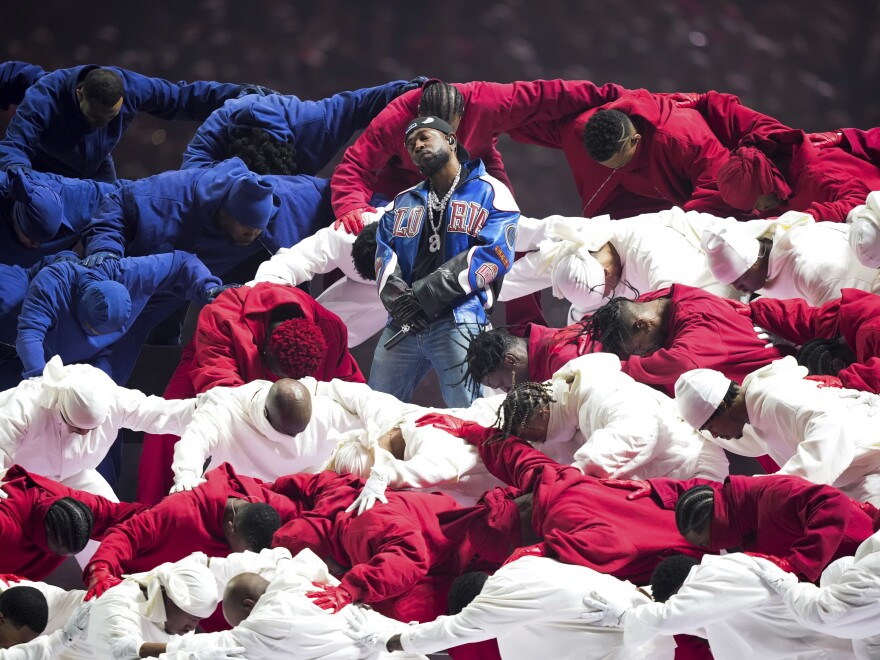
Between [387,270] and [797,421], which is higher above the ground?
[797,421]

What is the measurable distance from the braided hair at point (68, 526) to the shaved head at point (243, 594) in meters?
0.67

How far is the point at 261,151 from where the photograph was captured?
636 cm

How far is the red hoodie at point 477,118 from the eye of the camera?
612cm

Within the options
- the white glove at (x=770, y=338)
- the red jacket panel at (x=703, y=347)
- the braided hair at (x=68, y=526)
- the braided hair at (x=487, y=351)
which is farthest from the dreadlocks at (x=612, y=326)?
the braided hair at (x=68, y=526)

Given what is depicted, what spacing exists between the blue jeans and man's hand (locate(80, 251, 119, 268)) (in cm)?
103

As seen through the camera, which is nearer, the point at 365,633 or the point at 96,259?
the point at 365,633

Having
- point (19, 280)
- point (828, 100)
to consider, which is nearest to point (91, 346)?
point (19, 280)

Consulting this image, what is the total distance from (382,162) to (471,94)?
1.43ft

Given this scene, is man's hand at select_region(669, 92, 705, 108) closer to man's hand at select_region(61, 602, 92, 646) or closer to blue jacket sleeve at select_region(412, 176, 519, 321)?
blue jacket sleeve at select_region(412, 176, 519, 321)

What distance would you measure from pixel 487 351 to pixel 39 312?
159 cm

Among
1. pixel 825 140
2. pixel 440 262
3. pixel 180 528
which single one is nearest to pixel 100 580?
pixel 180 528

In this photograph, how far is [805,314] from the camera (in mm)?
5000

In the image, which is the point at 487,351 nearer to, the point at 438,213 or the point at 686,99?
the point at 438,213

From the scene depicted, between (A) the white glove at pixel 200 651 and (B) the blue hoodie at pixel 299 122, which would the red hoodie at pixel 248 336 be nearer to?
(B) the blue hoodie at pixel 299 122
